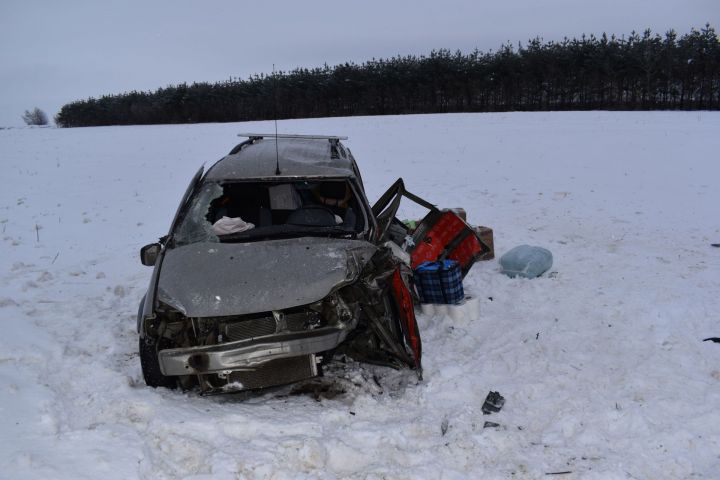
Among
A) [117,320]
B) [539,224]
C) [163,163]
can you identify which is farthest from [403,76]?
[117,320]

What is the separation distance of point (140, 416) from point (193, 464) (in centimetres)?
68

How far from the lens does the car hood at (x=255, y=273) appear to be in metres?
3.66

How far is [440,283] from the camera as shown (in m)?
5.44

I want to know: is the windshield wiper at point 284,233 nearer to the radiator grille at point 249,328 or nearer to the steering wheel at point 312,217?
the steering wheel at point 312,217

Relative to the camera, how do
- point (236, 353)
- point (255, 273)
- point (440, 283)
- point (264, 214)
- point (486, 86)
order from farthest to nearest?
point (486, 86), point (440, 283), point (264, 214), point (255, 273), point (236, 353)

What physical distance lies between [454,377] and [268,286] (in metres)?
1.62

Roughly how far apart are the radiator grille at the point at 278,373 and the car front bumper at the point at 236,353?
19cm

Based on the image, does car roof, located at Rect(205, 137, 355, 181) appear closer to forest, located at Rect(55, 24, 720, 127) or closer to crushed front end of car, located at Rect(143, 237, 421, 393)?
crushed front end of car, located at Rect(143, 237, 421, 393)

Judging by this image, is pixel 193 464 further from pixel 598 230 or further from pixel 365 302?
pixel 598 230

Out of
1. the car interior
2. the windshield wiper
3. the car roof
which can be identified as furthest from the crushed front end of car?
the car roof

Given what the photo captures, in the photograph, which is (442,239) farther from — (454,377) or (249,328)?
(249,328)

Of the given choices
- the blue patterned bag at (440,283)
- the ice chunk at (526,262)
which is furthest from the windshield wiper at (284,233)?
the ice chunk at (526,262)

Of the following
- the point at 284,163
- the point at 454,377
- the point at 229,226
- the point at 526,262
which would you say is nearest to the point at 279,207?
the point at 284,163

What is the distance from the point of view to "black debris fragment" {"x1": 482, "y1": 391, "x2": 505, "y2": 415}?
12.6 feet
